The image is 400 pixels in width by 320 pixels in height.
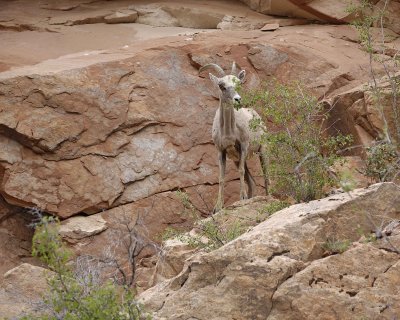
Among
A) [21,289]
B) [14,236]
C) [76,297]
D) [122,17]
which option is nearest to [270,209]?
[21,289]

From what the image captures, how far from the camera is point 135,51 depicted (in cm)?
1675

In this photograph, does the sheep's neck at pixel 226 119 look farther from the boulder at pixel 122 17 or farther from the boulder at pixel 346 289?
the boulder at pixel 122 17

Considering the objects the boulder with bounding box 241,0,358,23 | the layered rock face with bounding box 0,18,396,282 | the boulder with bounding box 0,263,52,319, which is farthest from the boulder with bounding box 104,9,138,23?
the boulder with bounding box 0,263,52,319

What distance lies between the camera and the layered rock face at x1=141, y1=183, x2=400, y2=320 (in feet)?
24.1

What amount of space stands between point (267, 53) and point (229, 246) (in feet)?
32.0

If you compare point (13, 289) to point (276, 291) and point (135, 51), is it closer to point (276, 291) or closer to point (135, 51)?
point (276, 291)

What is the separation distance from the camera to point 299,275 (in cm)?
751

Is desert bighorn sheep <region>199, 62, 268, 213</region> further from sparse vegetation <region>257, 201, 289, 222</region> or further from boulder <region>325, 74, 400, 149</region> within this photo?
sparse vegetation <region>257, 201, 289, 222</region>

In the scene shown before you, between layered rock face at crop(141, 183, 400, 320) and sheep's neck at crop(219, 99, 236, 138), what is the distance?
4.55 meters

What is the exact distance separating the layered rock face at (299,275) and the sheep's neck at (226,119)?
14.9 ft

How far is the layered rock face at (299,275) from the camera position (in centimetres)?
734

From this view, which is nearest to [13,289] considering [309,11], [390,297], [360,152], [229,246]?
[229,246]

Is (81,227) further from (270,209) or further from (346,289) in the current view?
(346,289)

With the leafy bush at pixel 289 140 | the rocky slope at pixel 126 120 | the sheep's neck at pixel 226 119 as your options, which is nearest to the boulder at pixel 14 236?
the rocky slope at pixel 126 120
